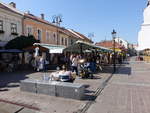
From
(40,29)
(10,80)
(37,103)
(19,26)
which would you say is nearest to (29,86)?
(37,103)

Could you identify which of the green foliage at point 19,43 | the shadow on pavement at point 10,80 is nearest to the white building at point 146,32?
the green foliage at point 19,43

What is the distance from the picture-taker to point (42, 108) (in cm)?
570

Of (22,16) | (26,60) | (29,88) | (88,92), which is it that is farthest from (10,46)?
(88,92)

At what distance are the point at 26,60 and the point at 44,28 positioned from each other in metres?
7.64

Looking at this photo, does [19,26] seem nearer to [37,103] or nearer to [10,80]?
[10,80]

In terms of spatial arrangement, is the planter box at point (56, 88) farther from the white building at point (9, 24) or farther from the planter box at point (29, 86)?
the white building at point (9, 24)

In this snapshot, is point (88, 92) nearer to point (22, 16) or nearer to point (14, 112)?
point (14, 112)

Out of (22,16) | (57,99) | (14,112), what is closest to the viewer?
(14,112)

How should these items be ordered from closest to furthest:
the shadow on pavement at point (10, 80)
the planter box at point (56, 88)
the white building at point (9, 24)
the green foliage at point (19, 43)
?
the planter box at point (56, 88), the shadow on pavement at point (10, 80), the green foliage at point (19, 43), the white building at point (9, 24)

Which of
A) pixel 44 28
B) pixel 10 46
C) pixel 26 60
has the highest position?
pixel 44 28

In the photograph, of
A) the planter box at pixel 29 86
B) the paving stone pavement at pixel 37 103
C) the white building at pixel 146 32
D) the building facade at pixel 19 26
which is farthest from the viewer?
the white building at pixel 146 32

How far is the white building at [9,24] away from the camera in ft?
60.0

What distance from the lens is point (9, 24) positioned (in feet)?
63.5

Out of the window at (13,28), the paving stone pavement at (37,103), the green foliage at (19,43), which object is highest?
the window at (13,28)
